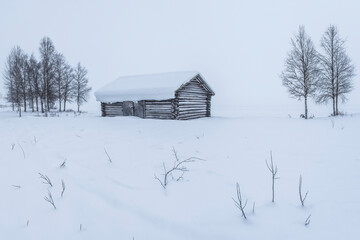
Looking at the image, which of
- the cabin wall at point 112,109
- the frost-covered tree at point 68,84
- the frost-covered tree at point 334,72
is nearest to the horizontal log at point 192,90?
the cabin wall at point 112,109

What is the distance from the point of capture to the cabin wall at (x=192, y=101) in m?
17.1

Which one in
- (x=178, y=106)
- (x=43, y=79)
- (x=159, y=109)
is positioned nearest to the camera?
(x=178, y=106)

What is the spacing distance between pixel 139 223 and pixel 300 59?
78.0 ft

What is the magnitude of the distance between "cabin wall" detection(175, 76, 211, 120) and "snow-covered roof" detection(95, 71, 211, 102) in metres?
0.69

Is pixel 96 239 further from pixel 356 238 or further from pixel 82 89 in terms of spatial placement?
pixel 82 89

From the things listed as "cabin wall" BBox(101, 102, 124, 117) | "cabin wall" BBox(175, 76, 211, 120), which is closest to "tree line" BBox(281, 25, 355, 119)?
"cabin wall" BBox(175, 76, 211, 120)

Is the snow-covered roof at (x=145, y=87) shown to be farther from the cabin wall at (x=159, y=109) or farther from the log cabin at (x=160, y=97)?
the cabin wall at (x=159, y=109)

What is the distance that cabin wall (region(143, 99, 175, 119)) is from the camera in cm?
1694

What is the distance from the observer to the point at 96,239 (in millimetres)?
2072

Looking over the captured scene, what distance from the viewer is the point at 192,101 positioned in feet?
62.1

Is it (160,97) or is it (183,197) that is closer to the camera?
(183,197)

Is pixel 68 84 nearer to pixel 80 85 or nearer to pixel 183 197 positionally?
pixel 80 85

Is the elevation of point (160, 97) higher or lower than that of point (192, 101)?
higher

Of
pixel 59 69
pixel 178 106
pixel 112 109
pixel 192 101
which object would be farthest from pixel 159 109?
pixel 59 69
